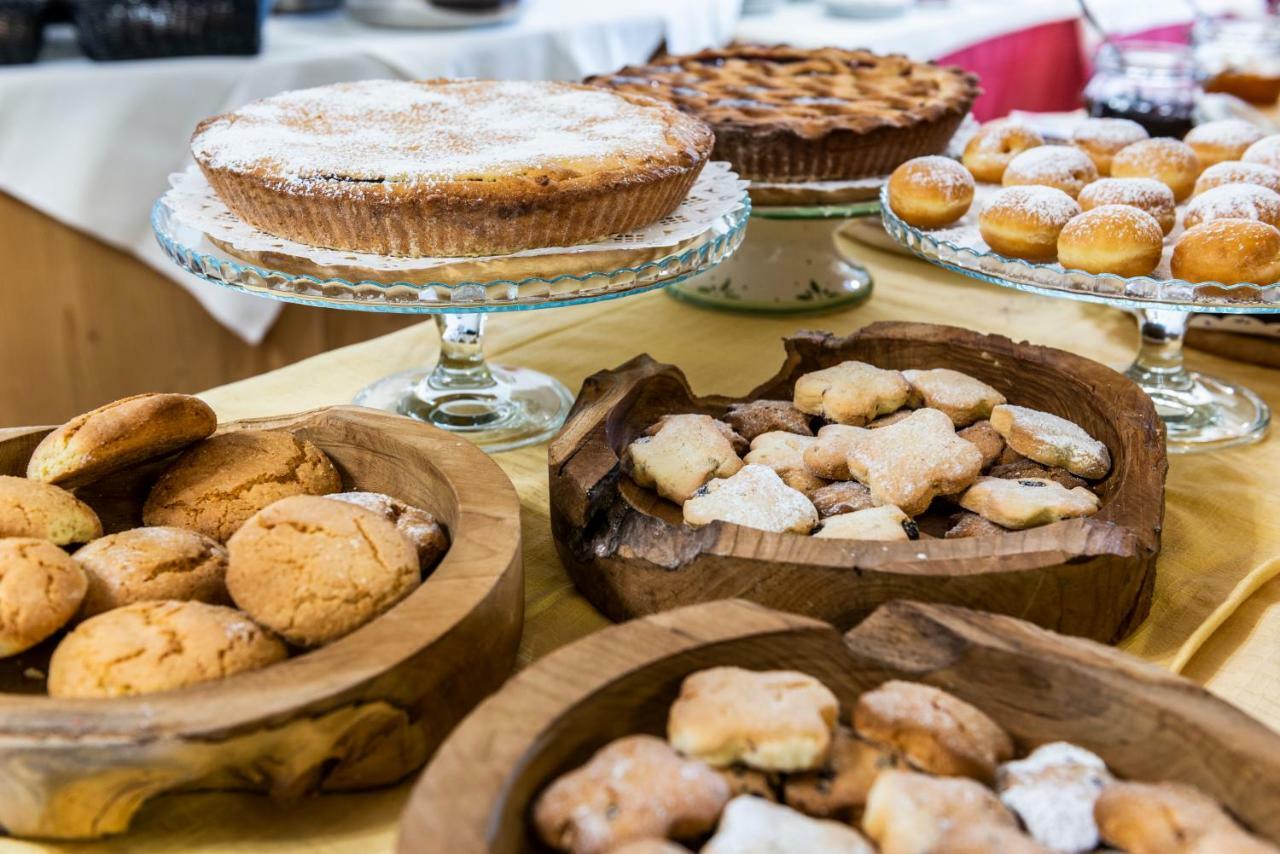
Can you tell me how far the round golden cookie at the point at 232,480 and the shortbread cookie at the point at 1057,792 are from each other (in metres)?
0.45

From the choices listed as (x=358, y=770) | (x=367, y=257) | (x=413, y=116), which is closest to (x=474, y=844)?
(x=358, y=770)

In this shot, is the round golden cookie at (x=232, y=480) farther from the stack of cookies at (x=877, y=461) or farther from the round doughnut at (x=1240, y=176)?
the round doughnut at (x=1240, y=176)

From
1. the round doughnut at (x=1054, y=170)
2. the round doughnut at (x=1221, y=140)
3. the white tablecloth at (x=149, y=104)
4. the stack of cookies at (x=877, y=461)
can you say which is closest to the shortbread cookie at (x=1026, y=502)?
the stack of cookies at (x=877, y=461)

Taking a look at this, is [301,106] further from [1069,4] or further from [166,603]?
[1069,4]

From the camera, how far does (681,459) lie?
0.78 meters

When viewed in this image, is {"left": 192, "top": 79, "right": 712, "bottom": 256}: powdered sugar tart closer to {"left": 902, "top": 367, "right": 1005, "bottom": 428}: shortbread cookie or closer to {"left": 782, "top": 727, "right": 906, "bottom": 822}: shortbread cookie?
{"left": 902, "top": 367, "right": 1005, "bottom": 428}: shortbread cookie

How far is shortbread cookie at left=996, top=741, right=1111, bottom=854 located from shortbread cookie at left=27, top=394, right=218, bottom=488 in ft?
1.66

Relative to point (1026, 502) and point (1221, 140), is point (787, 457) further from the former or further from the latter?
point (1221, 140)

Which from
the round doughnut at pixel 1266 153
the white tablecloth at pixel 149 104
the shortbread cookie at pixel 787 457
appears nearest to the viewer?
the shortbread cookie at pixel 787 457

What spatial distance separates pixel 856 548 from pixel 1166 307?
428 millimetres

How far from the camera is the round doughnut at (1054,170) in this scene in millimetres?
1107

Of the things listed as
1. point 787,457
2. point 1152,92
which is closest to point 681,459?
point 787,457

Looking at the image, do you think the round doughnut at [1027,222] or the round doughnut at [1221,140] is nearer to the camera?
the round doughnut at [1027,222]

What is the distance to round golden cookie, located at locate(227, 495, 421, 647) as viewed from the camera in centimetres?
59
